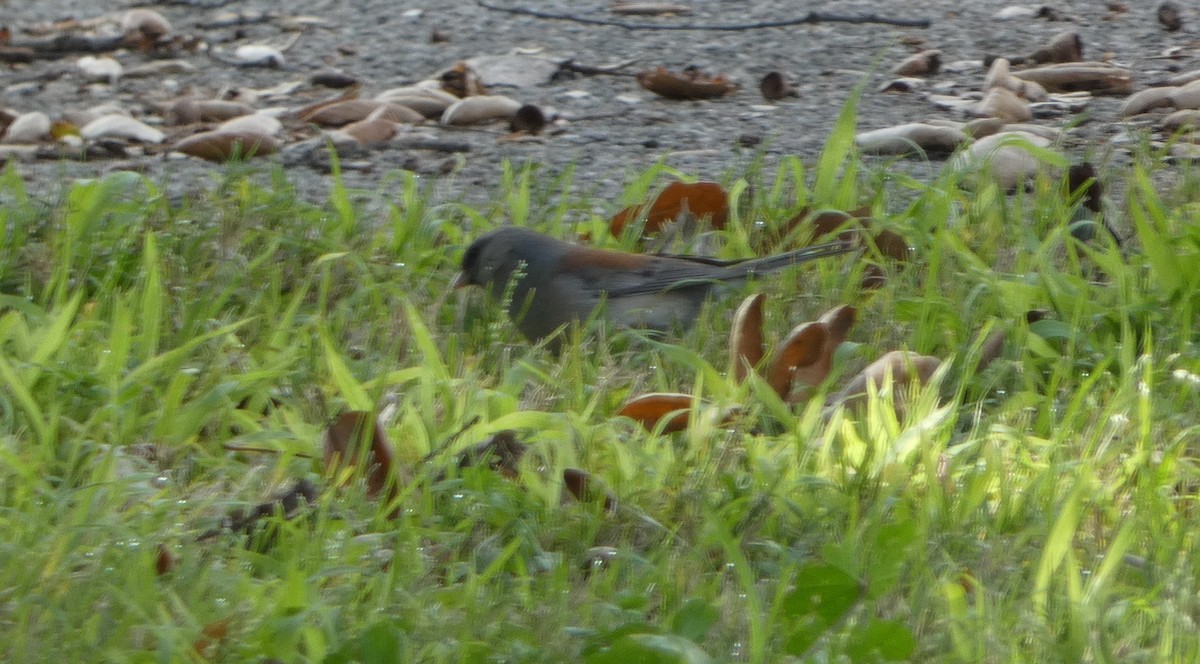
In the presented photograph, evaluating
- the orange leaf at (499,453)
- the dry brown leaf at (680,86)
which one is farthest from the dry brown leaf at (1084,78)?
the orange leaf at (499,453)

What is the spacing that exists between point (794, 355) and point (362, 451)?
3.17 feet

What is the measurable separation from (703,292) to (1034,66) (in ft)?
8.55

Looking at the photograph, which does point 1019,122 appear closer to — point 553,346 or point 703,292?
point 703,292

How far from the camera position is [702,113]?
202 inches

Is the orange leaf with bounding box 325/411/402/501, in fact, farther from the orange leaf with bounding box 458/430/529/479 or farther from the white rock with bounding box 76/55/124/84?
the white rock with bounding box 76/55/124/84

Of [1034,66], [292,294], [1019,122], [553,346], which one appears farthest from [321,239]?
[1034,66]

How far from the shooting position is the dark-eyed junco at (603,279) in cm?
338

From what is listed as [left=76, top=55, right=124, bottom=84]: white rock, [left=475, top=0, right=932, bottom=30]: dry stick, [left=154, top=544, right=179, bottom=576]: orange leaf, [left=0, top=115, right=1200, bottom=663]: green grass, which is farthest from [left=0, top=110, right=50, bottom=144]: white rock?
[left=154, top=544, right=179, bottom=576]: orange leaf

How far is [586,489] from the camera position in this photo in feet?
7.95

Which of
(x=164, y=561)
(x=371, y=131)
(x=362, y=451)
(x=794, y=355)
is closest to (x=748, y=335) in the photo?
(x=794, y=355)

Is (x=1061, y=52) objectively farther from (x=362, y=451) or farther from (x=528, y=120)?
(x=362, y=451)

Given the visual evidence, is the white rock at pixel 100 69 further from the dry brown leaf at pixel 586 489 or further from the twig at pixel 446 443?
the dry brown leaf at pixel 586 489

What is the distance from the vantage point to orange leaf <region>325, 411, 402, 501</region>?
8.13ft

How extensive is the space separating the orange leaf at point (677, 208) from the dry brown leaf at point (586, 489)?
1.49 m
